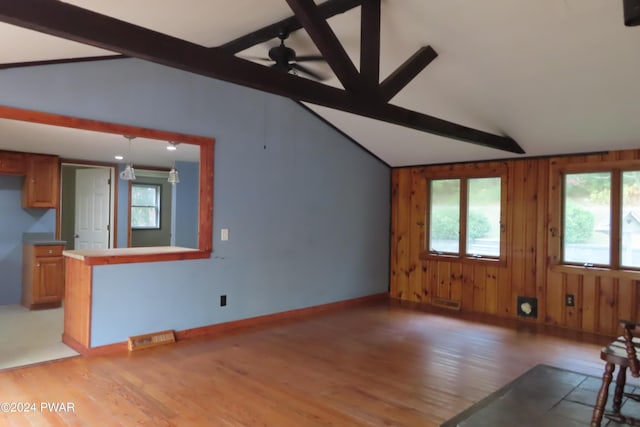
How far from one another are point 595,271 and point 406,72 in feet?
10.8

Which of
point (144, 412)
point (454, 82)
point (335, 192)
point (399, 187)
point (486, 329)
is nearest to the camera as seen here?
point (144, 412)

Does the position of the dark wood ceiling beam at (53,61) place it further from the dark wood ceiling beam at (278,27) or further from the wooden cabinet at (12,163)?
the wooden cabinet at (12,163)

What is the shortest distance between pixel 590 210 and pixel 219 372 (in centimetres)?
439

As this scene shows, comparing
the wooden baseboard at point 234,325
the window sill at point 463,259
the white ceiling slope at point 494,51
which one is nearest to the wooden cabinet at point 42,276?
the wooden baseboard at point 234,325

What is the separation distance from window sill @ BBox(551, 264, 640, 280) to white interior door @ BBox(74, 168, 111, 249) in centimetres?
637

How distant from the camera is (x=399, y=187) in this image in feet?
21.4

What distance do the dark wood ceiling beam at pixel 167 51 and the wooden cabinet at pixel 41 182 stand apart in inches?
180

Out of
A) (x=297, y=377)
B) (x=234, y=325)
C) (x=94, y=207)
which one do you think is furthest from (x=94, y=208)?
(x=297, y=377)

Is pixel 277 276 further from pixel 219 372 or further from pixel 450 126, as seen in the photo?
pixel 450 126

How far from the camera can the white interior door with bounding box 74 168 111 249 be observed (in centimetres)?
658

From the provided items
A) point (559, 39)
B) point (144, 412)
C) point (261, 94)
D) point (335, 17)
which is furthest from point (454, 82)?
point (144, 412)

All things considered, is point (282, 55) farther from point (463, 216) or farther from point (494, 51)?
point (463, 216)

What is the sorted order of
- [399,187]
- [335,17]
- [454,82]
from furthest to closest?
[399,187] → [454,82] → [335,17]

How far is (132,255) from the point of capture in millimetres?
3879
